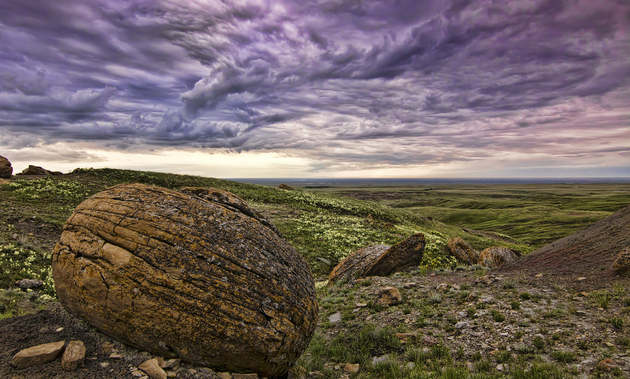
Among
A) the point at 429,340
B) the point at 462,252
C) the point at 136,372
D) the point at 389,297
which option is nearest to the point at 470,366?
the point at 429,340

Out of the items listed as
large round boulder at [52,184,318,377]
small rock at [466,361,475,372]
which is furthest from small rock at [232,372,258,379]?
small rock at [466,361,475,372]

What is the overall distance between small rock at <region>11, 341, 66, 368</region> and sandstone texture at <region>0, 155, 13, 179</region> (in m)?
42.1

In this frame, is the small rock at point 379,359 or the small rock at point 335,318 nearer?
the small rock at point 379,359

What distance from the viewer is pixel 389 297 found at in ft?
46.9

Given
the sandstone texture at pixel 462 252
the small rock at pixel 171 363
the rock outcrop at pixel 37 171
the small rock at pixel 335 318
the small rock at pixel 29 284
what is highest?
the rock outcrop at pixel 37 171

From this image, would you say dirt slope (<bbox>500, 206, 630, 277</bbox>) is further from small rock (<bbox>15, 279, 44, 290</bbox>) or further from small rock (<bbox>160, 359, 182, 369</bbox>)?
small rock (<bbox>15, 279, 44, 290</bbox>)

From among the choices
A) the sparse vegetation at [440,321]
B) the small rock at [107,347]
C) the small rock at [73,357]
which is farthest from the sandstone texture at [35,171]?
the small rock at [73,357]

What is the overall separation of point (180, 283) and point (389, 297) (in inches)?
414

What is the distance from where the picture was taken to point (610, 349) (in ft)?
26.6

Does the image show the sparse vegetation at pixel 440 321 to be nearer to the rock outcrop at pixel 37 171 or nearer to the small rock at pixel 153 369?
the small rock at pixel 153 369

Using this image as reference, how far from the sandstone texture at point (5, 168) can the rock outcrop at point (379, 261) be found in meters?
41.6

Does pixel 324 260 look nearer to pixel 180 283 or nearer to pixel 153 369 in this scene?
pixel 180 283

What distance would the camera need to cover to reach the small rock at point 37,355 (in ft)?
20.0

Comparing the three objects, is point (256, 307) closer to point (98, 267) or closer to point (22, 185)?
point (98, 267)
